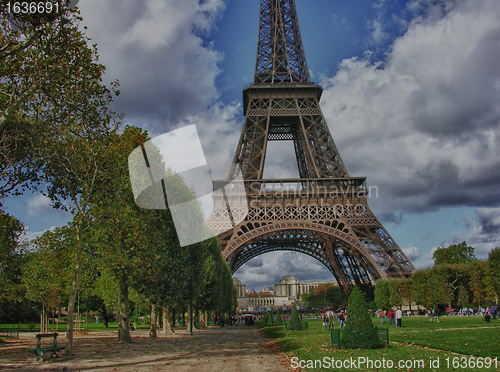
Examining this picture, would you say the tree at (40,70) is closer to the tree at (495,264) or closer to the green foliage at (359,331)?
the green foliage at (359,331)

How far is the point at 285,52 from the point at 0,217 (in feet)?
157

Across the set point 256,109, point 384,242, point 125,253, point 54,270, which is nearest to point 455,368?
point 125,253

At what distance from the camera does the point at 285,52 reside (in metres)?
56.9

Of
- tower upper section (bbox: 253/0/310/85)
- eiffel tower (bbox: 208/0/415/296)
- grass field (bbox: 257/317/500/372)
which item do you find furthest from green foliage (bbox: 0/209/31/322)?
tower upper section (bbox: 253/0/310/85)

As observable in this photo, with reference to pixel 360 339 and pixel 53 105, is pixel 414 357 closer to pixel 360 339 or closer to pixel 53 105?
pixel 360 339

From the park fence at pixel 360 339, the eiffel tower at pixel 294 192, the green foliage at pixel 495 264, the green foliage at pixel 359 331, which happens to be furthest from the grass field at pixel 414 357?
the eiffel tower at pixel 294 192

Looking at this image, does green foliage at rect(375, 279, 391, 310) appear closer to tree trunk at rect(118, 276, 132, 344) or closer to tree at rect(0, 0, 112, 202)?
tree trunk at rect(118, 276, 132, 344)

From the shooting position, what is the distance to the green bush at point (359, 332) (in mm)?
14681

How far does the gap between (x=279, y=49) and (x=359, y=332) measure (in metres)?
50.2

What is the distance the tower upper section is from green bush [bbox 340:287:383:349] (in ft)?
146

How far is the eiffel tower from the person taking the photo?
45.2m

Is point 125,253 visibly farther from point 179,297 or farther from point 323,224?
point 323,224

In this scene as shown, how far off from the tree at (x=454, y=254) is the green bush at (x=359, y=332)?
201ft

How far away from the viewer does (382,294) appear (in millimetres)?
47969
